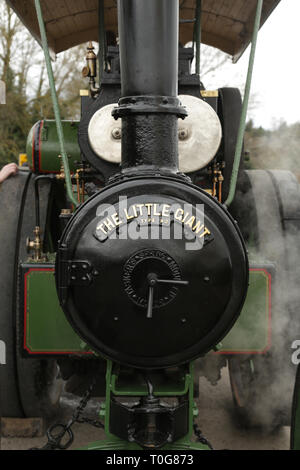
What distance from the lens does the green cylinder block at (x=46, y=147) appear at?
3.18m

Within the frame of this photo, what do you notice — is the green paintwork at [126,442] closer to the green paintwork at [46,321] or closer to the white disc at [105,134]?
the green paintwork at [46,321]

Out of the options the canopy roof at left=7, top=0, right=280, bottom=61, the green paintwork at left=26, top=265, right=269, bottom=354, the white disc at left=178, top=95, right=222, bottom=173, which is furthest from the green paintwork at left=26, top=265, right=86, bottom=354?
the canopy roof at left=7, top=0, right=280, bottom=61

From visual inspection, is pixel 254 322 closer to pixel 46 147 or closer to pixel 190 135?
pixel 190 135

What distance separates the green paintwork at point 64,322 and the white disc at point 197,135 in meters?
0.58

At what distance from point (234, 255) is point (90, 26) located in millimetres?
2250

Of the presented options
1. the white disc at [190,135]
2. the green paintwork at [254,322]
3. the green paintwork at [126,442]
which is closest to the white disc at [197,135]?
the white disc at [190,135]

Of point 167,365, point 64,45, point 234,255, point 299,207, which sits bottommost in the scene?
point 167,365

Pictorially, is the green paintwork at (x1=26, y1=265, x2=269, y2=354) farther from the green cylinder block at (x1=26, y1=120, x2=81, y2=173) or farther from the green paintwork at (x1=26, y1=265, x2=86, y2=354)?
the green cylinder block at (x1=26, y1=120, x2=81, y2=173)

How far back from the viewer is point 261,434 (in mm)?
3107

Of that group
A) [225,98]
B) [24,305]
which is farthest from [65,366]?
[225,98]

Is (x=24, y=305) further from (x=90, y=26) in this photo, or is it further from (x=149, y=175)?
(x=90, y=26)

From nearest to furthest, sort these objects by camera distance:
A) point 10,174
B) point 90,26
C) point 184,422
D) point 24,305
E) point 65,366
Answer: point 184,422 → point 24,305 → point 65,366 → point 10,174 → point 90,26

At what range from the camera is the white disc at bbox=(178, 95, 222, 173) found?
98.0 inches

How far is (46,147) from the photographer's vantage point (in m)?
Result: 3.22
